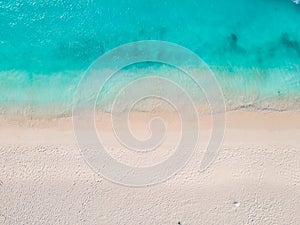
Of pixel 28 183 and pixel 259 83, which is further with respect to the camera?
pixel 259 83

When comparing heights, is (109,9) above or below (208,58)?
above

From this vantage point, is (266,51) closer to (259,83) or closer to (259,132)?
(259,83)

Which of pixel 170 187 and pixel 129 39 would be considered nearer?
pixel 170 187

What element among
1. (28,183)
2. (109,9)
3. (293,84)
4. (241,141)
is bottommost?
(28,183)

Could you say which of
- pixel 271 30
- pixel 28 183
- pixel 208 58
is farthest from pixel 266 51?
pixel 28 183
